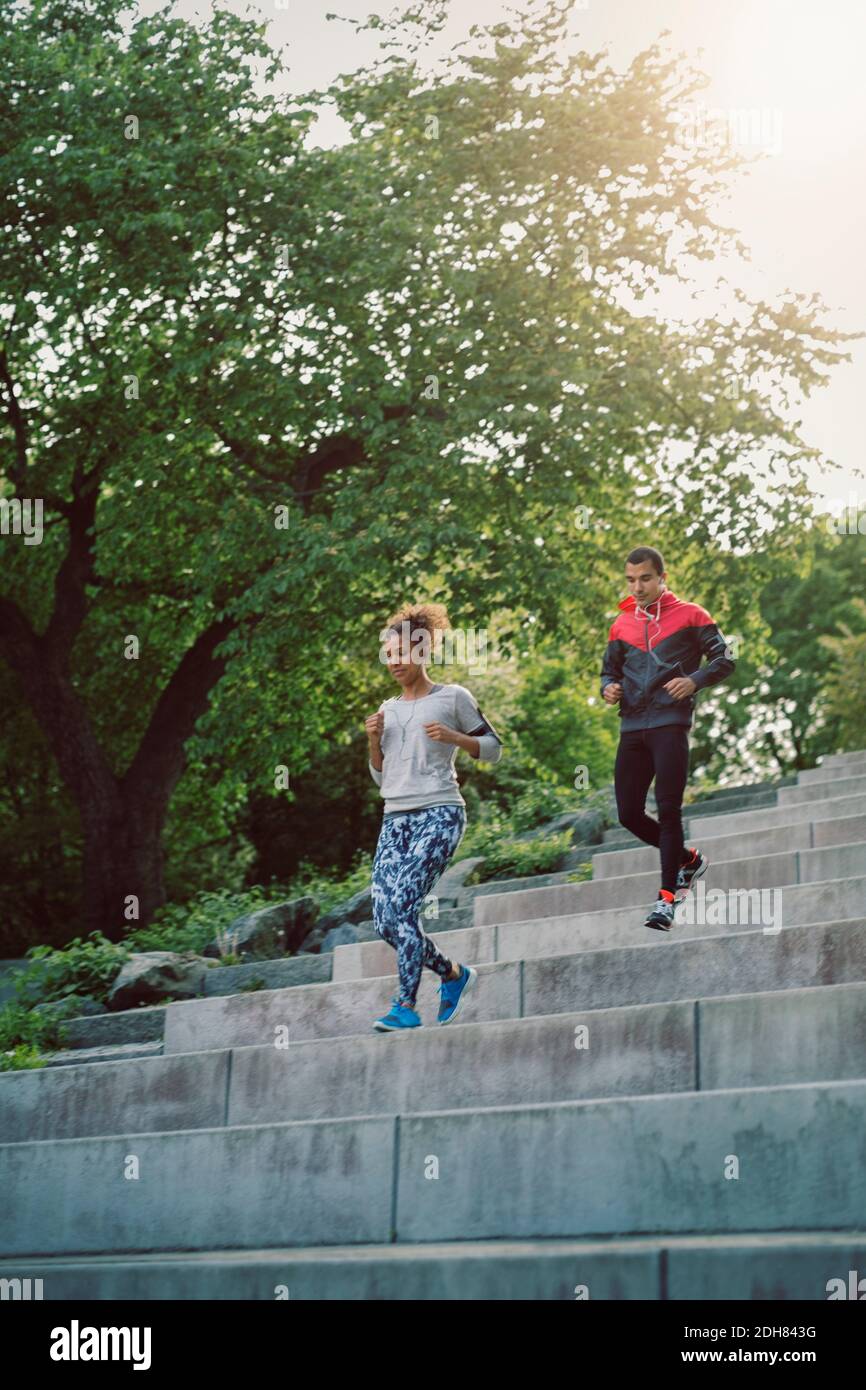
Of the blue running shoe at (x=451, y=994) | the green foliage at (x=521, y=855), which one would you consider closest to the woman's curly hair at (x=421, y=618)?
the blue running shoe at (x=451, y=994)

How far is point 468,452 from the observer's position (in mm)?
17984

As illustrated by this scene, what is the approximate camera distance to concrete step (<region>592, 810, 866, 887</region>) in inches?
419

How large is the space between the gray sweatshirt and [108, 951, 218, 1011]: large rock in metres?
4.52

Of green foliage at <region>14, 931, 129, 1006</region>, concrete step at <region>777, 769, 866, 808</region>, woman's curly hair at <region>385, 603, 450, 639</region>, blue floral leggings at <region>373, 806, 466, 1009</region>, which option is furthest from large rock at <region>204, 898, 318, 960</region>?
woman's curly hair at <region>385, 603, 450, 639</region>

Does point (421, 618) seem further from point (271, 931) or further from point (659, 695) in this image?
point (271, 931)

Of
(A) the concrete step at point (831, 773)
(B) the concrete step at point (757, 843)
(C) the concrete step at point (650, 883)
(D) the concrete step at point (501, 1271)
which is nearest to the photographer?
(D) the concrete step at point (501, 1271)

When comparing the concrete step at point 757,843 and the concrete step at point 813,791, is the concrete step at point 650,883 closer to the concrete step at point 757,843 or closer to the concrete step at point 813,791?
the concrete step at point 757,843

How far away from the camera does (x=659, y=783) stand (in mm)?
8359

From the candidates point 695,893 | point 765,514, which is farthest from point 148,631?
point 695,893

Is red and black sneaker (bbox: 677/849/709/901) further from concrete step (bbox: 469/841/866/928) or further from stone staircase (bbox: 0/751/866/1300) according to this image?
concrete step (bbox: 469/841/866/928)

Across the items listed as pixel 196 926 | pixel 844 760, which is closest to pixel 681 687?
pixel 196 926

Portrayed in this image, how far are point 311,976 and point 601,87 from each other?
1344 cm

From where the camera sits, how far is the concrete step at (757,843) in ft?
34.9

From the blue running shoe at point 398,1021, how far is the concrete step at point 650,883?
213cm
